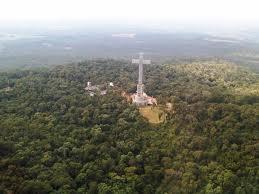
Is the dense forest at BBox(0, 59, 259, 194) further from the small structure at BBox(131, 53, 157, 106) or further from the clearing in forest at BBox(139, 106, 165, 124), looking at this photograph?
the small structure at BBox(131, 53, 157, 106)

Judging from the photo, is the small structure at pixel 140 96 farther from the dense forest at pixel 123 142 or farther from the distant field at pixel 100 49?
the distant field at pixel 100 49

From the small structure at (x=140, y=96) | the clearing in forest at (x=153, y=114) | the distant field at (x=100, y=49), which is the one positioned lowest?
the distant field at (x=100, y=49)

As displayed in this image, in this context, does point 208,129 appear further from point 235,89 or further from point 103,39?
point 103,39

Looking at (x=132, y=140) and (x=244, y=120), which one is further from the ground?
(x=244, y=120)

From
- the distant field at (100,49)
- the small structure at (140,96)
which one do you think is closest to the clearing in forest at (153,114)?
the small structure at (140,96)

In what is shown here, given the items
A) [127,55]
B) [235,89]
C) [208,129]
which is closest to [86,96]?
[208,129]

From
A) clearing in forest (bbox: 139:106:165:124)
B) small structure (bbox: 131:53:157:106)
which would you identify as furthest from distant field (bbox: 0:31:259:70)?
clearing in forest (bbox: 139:106:165:124)
